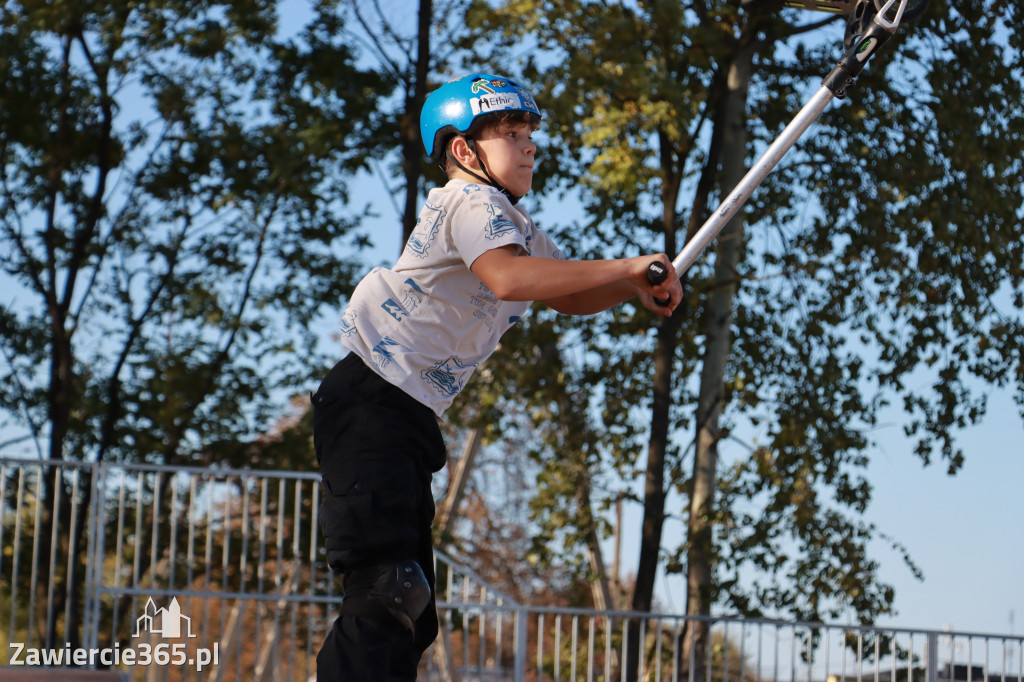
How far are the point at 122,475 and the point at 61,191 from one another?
616 centimetres

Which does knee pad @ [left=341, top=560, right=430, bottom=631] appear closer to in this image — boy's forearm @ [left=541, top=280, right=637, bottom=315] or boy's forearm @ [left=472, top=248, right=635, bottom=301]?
boy's forearm @ [left=472, top=248, right=635, bottom=301]

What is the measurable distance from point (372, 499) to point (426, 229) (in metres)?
0.70

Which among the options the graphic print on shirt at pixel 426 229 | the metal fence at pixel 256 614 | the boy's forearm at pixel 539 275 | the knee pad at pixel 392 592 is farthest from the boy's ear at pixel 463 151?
the metal fence at pixel 256 614

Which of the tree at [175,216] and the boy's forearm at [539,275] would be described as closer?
the boy's forearm at [539,275]

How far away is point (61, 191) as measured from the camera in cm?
1305

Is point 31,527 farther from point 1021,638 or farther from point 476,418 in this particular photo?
point 1021,638

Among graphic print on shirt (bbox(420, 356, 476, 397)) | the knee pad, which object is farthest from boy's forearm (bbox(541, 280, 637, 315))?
the knee pad

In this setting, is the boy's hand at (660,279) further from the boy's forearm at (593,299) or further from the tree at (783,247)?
the tree at (783,247)

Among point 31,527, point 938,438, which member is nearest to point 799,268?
point 938,438

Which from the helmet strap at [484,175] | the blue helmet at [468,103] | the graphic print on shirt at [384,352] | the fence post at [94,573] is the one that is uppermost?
the blue helmet at [468,103]

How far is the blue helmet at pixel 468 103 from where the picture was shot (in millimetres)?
3020

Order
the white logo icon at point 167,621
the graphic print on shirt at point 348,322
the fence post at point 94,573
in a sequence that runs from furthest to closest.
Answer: the white logo icon at point 167,621 → the fence post at point 94,573 → the graphic print on shirt at point 348,322

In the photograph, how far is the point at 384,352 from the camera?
2.90 m

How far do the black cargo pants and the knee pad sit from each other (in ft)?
0.06
